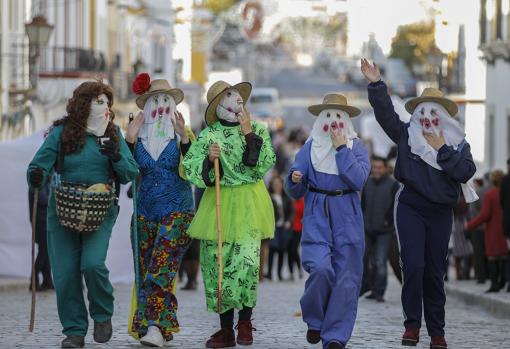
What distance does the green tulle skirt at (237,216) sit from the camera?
1173cm

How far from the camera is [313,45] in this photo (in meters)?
189

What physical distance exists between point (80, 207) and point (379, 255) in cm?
848

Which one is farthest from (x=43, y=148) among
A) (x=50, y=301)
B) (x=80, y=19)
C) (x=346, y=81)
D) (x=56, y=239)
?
(x=346, y=81)

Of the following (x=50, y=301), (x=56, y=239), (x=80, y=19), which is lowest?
(x=50, y=301)

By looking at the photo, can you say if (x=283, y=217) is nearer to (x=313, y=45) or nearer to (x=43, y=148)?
(x=43, y=148)

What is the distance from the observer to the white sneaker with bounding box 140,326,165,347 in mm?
11492

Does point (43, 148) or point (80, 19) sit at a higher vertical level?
point (80, 19)

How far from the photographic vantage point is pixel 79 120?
37.7 ft

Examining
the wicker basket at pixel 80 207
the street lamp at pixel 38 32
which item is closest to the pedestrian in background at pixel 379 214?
the wicker basket at pixel 80 207

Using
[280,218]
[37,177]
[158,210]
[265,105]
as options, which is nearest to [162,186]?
[158,210]

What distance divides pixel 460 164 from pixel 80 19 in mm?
32040

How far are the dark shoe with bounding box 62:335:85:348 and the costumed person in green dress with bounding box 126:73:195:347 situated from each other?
0.44 m

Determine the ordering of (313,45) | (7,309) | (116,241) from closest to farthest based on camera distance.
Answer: (7,309)
(116,241)
(313,45)

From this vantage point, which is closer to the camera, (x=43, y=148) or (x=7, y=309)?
(x=43, y=148)
